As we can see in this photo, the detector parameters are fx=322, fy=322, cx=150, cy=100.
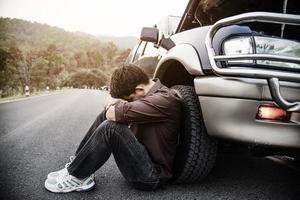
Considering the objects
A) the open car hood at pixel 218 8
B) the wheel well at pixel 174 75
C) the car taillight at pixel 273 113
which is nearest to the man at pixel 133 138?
the wheel well at pixel 174 75

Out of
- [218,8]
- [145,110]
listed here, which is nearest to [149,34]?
[218,8]

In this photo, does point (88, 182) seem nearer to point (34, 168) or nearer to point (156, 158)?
point (156, 158)

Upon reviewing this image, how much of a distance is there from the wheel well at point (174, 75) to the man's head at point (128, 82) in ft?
1.39

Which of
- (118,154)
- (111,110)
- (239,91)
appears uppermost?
(239,91)

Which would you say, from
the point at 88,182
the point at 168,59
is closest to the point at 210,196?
Answer: the point at 88,182

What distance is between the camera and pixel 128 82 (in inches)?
90.0

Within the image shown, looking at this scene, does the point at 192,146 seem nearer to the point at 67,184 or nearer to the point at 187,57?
the point at 187,57

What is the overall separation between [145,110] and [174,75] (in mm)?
816

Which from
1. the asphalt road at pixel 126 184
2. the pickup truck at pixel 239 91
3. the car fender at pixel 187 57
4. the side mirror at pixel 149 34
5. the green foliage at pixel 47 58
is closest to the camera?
the pickup truck at pixel 239 91

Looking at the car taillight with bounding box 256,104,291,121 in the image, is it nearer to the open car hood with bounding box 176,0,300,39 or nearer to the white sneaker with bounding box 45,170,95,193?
the open car hood with bounding box 176,0,300,39

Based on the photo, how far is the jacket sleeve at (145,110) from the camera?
6.99 ft

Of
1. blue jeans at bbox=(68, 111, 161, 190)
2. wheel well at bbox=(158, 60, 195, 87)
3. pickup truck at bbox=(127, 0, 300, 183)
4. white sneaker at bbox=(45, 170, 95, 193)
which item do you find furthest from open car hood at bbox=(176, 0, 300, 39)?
white sneaker at bbox=(45, 170, 95, 193)

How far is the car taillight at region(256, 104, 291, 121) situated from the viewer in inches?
71.1

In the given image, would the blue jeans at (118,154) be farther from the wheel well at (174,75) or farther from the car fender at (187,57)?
the wheel well at (174,75)
